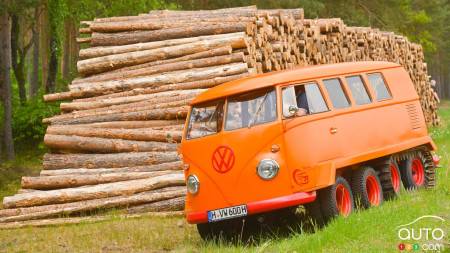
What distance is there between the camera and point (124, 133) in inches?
546

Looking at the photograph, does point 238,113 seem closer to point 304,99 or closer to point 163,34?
point 304,99

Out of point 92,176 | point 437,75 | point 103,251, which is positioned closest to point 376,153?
point 103,251

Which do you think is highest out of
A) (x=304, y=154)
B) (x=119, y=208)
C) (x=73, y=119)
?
(x=304, y=154)

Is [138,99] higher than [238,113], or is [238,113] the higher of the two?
[238,113]

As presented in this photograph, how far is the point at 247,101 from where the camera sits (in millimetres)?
9375

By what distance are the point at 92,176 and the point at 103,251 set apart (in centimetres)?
361

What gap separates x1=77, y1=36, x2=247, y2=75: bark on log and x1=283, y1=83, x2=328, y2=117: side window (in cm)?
550

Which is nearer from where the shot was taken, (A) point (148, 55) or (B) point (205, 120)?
(B) point (205, 120)

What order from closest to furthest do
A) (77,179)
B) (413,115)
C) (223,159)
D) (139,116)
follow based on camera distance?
(223,159)
(413,115)
(77,179)
(139,116)

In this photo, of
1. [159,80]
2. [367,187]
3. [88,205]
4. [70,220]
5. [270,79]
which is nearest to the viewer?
[270,79]

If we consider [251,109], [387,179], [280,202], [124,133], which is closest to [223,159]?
[251,109]

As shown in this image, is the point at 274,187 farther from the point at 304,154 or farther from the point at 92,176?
the point at 92,176

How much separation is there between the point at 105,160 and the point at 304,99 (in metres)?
5.42

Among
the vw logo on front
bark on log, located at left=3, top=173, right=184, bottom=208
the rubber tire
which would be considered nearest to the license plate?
the vw logo on front
